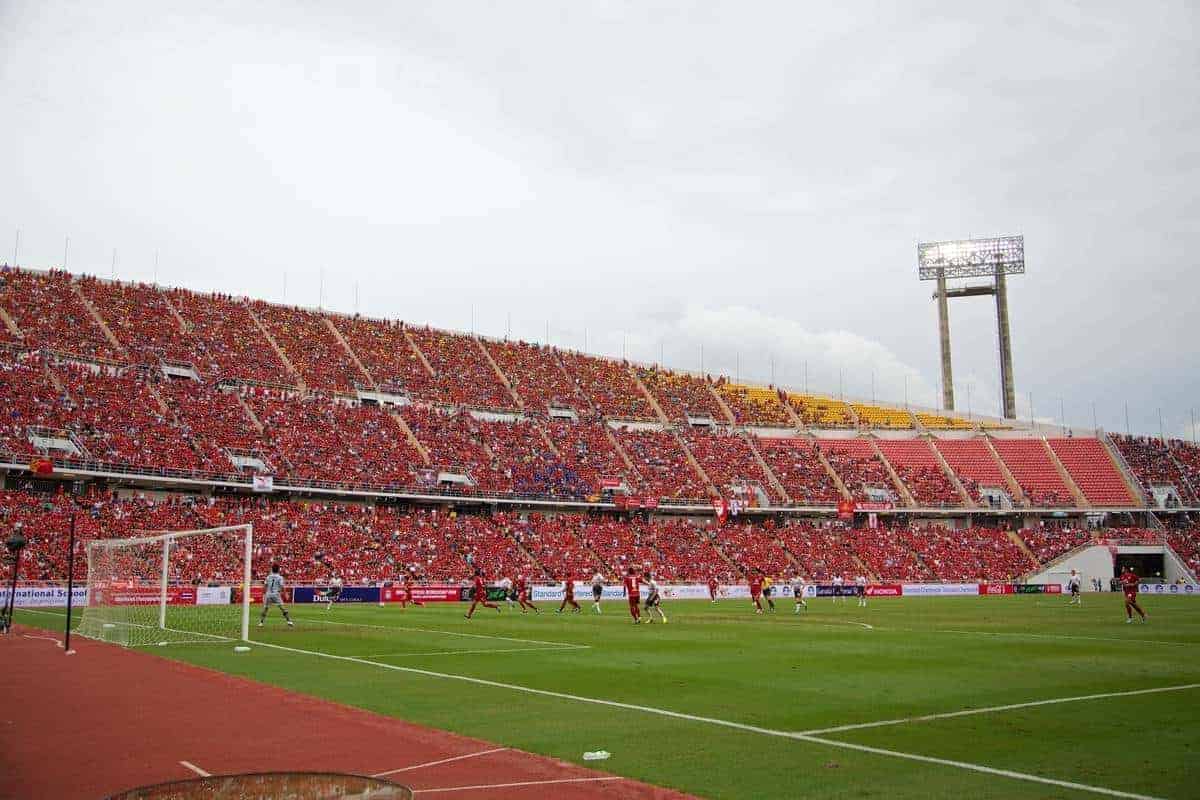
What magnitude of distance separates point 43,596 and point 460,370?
3907cm

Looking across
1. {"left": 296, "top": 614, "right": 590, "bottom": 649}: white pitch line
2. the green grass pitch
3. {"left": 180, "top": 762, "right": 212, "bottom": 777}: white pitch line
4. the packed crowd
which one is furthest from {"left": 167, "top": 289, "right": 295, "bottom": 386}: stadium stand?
{"left": 180, "top": 762, "right": 212, "bottom": 777}: white pitch line

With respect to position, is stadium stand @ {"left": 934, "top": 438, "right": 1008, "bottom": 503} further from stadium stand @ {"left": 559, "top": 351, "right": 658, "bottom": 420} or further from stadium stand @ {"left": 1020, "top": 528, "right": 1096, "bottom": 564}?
stadium stand @ {"left": 559, "top": 351, "right": 658, "bottom": 420}

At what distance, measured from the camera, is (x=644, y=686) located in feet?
55.0

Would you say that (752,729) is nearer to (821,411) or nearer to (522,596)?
(522,596)

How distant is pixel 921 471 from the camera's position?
79.1m

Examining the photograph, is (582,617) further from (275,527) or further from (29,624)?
(275,527)

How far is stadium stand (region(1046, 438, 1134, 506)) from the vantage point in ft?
253

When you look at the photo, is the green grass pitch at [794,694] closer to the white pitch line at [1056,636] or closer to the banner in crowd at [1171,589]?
the white pitch line at [1056,636]

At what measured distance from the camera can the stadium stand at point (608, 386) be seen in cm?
7981

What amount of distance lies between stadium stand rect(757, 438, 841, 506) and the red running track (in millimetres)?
60909

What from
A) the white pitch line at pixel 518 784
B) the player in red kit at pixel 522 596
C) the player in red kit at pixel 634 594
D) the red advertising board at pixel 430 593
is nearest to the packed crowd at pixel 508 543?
the red advertising board at pixel 430 593

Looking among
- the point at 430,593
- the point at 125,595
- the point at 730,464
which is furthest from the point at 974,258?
the point at 125,595

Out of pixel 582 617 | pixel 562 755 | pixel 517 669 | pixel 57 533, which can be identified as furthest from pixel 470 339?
pixel 562 755

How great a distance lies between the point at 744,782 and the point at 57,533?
1719 inches
